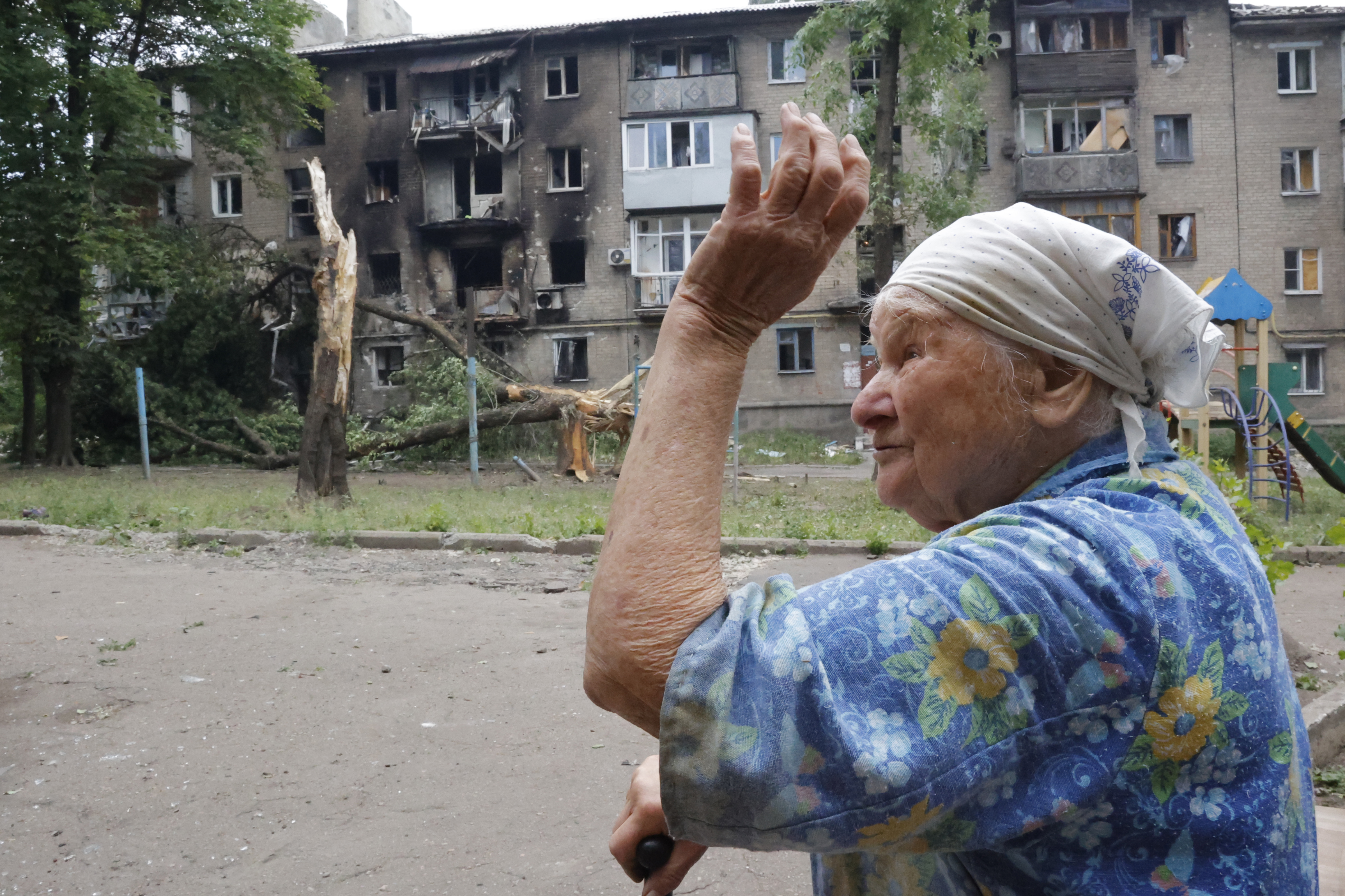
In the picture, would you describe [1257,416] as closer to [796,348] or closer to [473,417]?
[473,417]

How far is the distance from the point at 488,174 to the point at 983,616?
111ft

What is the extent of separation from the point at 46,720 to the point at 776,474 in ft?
55.6

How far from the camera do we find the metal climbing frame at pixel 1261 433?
504 inches

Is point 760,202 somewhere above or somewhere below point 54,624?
above

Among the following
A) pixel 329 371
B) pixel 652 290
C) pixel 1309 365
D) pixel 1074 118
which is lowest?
pixel 1309 365

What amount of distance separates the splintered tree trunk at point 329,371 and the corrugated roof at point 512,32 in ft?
61.5

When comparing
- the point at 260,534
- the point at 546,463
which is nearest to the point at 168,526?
the point at 260,534

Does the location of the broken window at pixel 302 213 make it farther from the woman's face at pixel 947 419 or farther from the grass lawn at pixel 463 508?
the woman's face at pixel 947 419

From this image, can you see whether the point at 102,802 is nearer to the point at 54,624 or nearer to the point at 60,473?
the point at 54,624

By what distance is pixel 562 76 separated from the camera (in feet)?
105

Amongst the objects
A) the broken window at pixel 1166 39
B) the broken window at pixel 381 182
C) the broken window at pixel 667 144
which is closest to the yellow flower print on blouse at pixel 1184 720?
the broken window at pixel 667 144

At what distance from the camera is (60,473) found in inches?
853

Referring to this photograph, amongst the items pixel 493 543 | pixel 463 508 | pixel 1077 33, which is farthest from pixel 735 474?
pixel 1077 33

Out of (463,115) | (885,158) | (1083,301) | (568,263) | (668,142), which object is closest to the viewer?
(1083,301)
